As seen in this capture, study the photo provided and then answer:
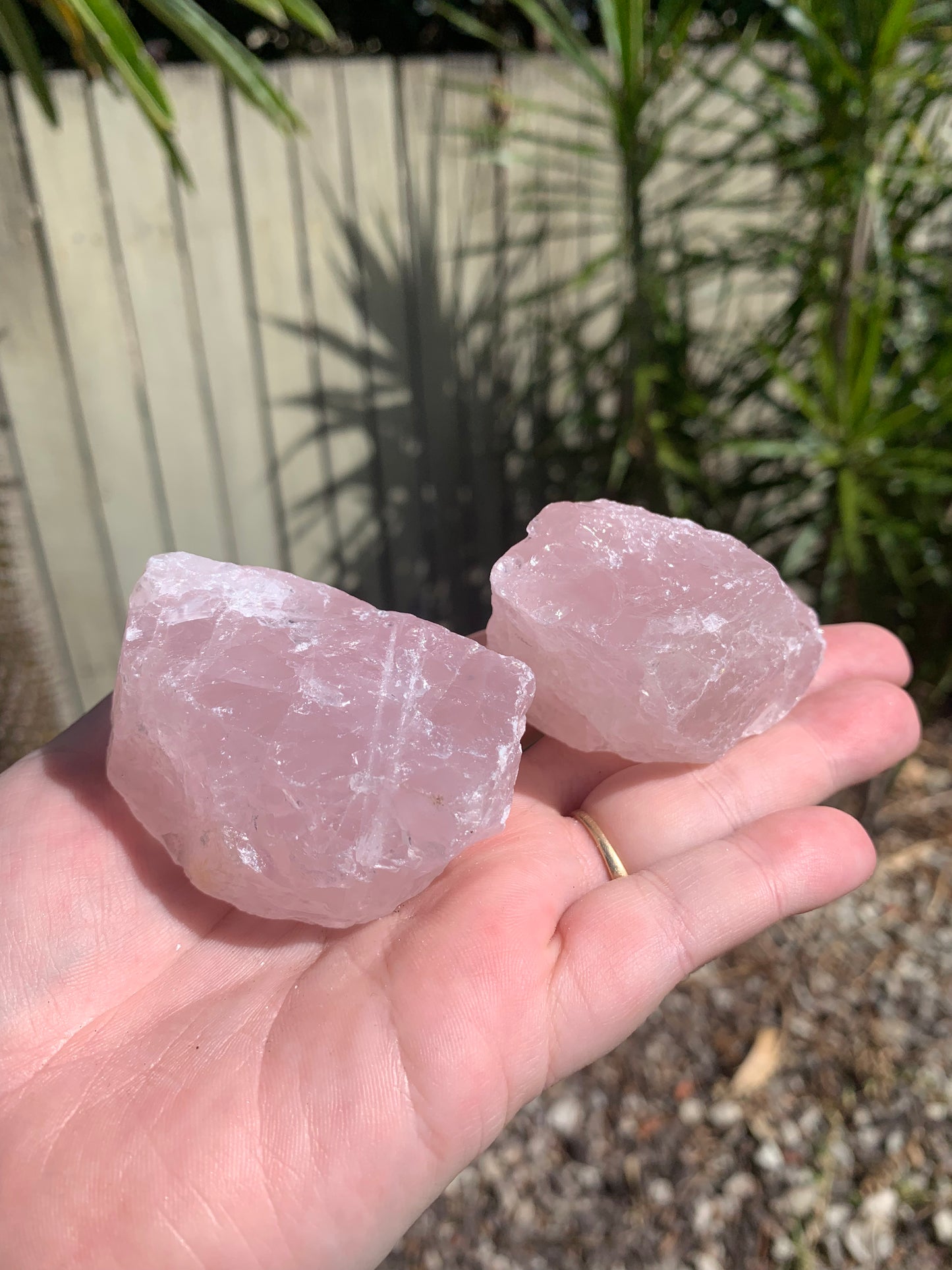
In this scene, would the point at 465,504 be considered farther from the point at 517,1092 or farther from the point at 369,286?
the point at 517,1092

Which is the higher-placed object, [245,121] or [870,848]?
[245,121]

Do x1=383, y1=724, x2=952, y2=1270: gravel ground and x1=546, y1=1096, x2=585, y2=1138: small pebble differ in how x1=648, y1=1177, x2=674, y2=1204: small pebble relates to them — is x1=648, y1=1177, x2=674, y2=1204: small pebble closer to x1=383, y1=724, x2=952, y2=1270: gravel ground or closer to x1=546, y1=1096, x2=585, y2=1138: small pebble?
x1=383, y1=724, x2=952, y2=1270: gravel ground

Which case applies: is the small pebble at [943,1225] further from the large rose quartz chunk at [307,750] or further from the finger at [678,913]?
the large rose quartz chunk at [307,750]

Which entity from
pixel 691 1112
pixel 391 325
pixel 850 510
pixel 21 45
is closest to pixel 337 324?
pixel 391 325

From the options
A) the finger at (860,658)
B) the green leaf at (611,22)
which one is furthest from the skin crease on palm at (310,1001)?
the green leaf at (611,22)

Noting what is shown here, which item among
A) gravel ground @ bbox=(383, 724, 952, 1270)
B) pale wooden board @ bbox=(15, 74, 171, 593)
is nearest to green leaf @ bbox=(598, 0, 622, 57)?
pale wooden board @ bbox=(15, 74, 171, 593)

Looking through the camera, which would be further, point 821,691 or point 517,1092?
point 821,691

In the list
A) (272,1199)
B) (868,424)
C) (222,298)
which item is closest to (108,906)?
(272,1199)
